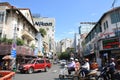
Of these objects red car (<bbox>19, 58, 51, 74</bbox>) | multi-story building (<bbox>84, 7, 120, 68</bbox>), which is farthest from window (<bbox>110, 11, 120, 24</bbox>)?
red car (<bbox>19, 58, 51, 74</bbox>)

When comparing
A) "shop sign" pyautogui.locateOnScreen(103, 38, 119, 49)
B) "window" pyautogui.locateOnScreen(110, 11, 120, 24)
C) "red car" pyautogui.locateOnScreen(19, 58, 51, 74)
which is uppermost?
"window" pyautogui.locateOnScreen(110, 11, 120, 24)

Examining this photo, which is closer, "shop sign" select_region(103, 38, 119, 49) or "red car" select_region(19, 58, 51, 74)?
"red car" select_region(19, 58, 51, 74)

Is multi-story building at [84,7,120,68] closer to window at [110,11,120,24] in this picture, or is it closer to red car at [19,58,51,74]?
window at [110,11,120,24]

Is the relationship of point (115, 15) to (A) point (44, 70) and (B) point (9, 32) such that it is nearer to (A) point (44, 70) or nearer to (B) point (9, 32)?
(A) point (44, 70)

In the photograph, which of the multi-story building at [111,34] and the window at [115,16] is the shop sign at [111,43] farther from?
the window at [115,16]

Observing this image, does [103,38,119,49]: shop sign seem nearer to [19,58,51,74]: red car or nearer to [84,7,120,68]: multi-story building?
[84,7,120,68]: multi-story building

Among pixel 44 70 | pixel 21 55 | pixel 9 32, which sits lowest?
pixel 44 70

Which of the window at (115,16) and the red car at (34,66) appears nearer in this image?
the red car at (34,66)

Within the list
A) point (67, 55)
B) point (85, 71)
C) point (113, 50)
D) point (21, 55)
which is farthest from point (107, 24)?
point (67, 55)

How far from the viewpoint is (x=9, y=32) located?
3148 cm

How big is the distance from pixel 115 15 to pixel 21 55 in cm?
1706

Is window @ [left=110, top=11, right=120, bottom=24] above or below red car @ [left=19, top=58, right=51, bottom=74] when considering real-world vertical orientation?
above

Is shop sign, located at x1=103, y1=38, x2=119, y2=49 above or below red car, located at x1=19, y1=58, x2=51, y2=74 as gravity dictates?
above

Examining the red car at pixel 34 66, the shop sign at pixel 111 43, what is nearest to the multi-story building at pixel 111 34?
the shop sign at pixel 111 43
